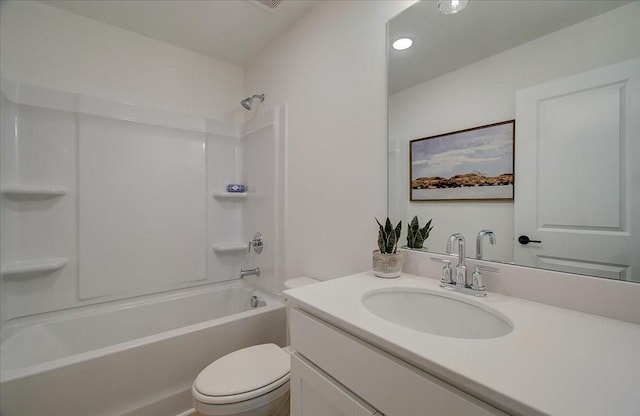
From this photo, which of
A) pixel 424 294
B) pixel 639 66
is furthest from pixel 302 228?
pixel 639 66

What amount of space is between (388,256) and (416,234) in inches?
7.4

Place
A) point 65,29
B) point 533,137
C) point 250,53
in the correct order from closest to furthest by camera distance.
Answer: point 533,137 < point 65,29 < point 250,53

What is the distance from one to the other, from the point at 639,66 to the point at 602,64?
2.9 inches

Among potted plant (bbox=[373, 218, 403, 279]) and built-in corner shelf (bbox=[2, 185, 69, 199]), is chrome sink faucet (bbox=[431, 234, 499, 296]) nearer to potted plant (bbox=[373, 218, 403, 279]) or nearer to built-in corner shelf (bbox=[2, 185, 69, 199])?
potted plant (bbox=[373, 218, 403, 279])

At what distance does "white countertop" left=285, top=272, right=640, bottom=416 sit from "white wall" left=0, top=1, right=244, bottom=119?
2213 millimetres

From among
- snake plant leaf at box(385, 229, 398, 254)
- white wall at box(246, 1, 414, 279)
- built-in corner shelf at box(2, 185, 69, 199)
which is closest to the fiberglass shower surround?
built-in corner shelf at box(2, 185, 69, 199)

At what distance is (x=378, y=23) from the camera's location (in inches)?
50.5

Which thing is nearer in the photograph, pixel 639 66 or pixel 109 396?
pixel 639 66

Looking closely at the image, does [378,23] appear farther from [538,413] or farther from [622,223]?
[538,413]

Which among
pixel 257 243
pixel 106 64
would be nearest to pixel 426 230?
pixel 257 243

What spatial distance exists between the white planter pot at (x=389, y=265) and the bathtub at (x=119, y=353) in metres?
0.97

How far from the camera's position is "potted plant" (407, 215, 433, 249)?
115 centimetres

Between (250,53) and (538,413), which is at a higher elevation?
(250,53)

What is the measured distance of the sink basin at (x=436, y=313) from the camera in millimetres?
802
